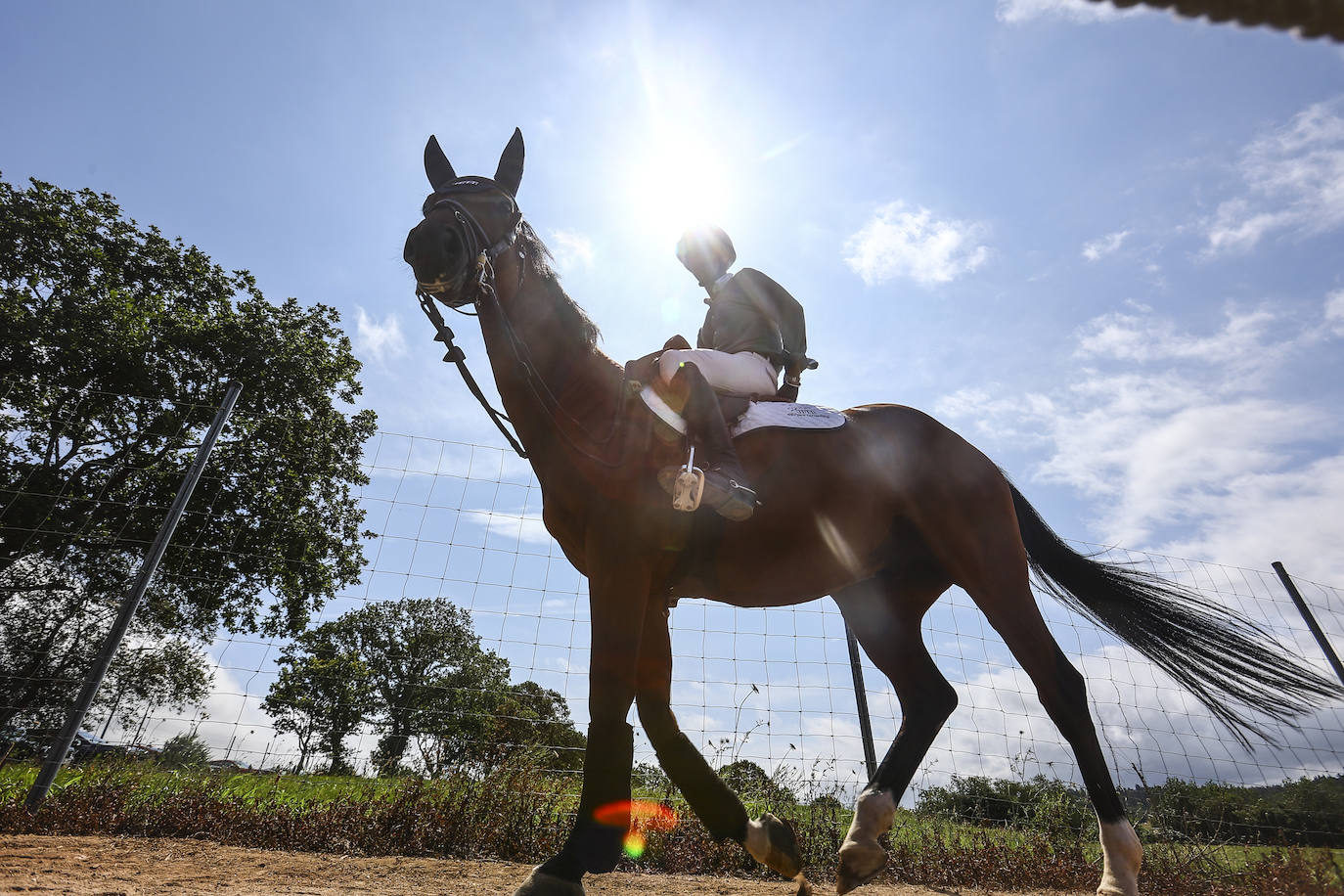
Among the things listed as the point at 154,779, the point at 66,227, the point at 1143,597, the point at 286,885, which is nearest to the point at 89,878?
the point at 286,885

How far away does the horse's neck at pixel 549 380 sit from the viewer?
2576 mm

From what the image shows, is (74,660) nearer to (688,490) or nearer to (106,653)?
(106,653)

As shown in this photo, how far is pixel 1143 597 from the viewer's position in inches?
143

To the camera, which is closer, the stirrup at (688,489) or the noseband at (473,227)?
the stirrup at (688,489)

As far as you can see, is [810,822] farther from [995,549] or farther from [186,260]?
[186,260]

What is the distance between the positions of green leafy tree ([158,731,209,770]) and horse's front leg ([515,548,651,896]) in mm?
4251

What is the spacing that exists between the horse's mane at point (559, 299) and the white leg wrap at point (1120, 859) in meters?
2.95

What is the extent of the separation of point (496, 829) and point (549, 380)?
10.5ft

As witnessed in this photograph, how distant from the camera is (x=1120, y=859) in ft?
8.55

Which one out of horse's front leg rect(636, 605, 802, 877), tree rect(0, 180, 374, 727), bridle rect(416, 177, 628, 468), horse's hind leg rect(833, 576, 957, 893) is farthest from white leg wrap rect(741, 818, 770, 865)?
tree rect(0, 180, 374, 727)

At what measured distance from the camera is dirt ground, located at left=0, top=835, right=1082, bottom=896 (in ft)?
8.95

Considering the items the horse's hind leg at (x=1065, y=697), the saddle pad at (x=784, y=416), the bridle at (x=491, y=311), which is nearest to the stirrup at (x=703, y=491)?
the bridle at (x=491, y=311)

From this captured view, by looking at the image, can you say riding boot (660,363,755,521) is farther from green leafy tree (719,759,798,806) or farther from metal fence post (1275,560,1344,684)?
metal fence post (1275,560,1344,684)

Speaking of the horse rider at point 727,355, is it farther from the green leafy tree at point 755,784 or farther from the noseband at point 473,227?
the green leafy tree at point 755,784
